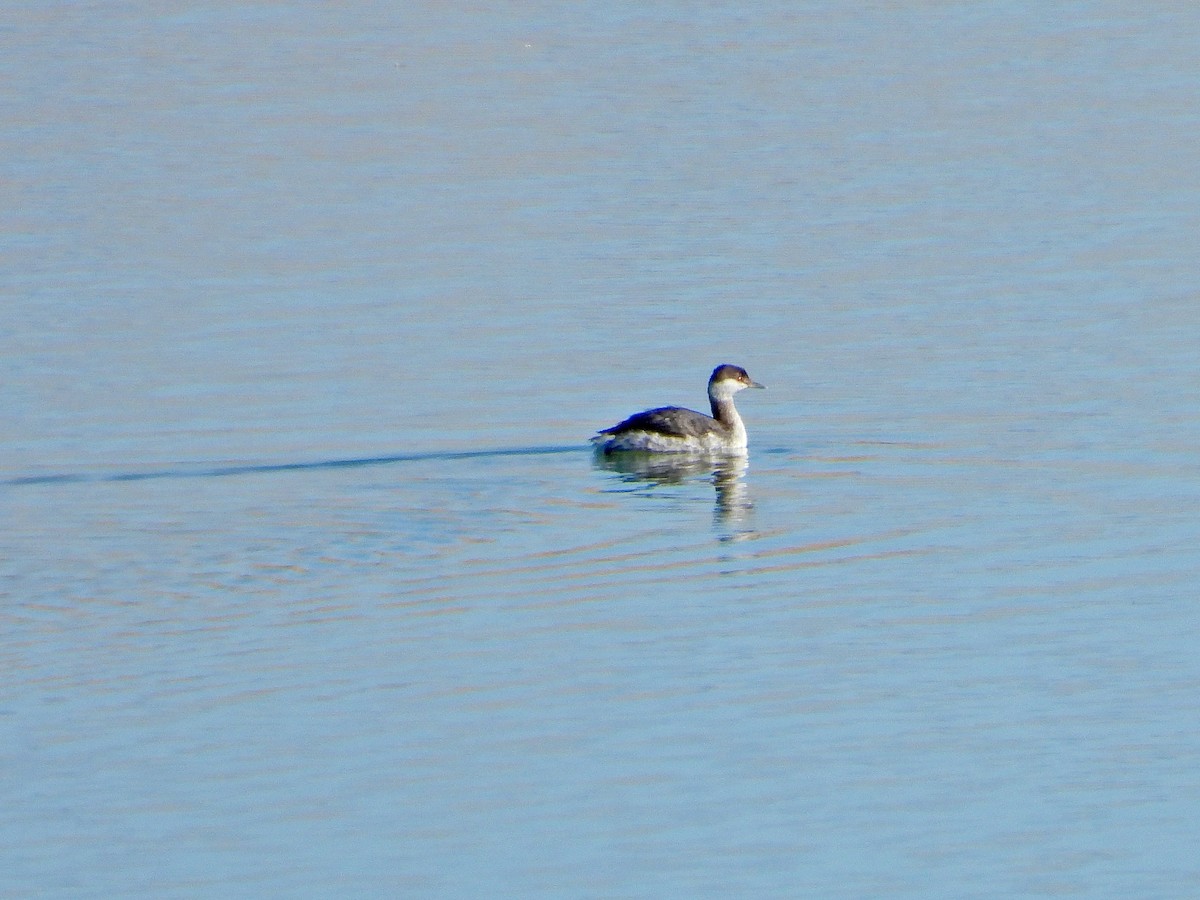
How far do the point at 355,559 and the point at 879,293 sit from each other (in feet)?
35.5

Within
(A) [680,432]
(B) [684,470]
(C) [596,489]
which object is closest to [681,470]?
(B) [684,470]

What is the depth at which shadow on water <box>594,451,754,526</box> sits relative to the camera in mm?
19156

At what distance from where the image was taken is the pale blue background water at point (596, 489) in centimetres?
1152

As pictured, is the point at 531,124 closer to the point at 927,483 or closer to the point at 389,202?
the point at 389,202

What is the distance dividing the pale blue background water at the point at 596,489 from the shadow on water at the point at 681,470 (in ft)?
0.36

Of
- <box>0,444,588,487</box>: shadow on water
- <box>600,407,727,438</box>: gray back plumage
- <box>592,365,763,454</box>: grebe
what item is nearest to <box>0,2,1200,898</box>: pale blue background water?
<box>0,444,588,487</box>: shadow on water

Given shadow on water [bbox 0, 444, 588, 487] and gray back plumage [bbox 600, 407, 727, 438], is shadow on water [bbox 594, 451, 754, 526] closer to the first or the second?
gray back plumage [bbox 600, 407, 727, 438]

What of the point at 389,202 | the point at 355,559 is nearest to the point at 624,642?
the point at 355,559

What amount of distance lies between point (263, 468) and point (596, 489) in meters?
2.73

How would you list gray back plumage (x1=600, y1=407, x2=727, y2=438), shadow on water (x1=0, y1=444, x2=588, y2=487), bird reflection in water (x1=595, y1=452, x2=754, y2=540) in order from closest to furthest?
bird reflection in water (x1=595, y1=452, x2=754, y2=540), shadow on water (x1=0, y1=444, x2=588, y2=487), gray back plumage (x1=600, y1=407, x2=727, y2=438)

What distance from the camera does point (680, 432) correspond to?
20.7m

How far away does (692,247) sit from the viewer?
2875cm

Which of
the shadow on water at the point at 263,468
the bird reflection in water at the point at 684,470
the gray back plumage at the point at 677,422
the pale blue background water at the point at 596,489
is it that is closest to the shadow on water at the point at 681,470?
the bird reflection in water at the point at 684,470

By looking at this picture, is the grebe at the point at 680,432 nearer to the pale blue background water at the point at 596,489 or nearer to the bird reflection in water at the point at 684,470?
the bird reflection in water at the point at 684,470
